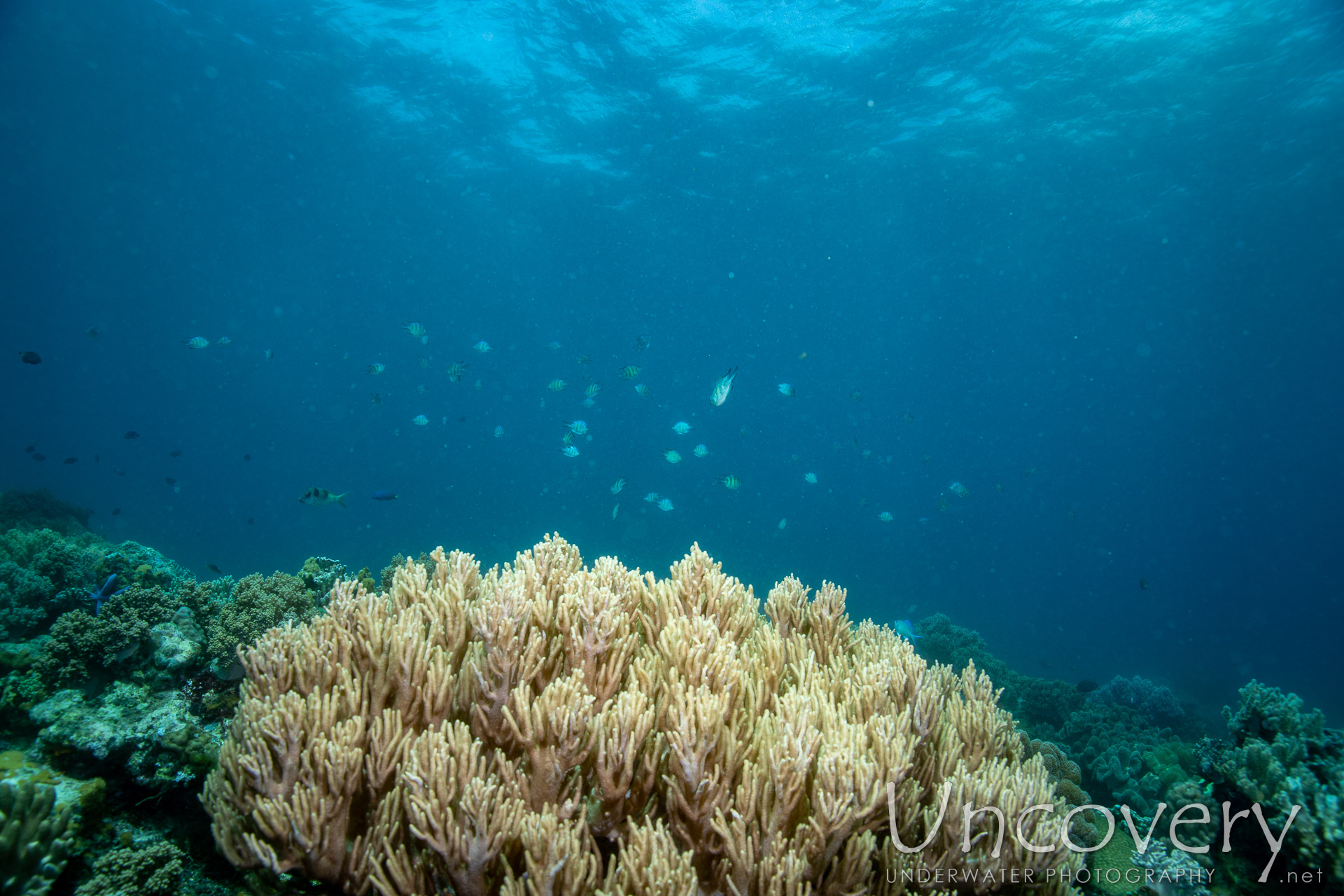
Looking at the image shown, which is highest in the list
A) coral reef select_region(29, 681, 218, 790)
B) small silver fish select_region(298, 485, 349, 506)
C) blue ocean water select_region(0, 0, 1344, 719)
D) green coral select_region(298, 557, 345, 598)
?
blue ocean water select_region(0, 0, 1344, 719)

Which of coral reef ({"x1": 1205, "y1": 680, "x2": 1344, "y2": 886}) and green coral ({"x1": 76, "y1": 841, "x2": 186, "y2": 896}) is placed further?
coral reef ({"x1": 1205, "y1": 680, "x2": 1344, "y2": 886})

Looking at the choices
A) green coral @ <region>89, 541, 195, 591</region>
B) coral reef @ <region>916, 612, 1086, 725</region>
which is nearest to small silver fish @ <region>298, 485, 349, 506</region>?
green coral @ <region>89, 541, 195, 591</region>

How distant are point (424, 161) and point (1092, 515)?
119848 millimetres

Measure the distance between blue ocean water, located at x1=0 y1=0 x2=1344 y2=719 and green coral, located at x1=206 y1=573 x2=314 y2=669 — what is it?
52.2 ft

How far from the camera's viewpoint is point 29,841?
7.14 feet

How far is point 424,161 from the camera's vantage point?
38281 millimetres

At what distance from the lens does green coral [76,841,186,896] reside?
2361 millimetres

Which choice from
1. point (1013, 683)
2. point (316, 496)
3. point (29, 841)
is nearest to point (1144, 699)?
point (1013, 683)

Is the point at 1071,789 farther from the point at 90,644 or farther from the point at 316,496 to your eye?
the point at 316,496

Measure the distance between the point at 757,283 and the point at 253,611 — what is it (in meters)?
62.8

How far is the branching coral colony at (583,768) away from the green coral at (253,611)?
2.27 m

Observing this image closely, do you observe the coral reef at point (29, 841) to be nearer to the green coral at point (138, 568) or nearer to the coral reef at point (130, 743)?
the coral reef at point (130, 743)

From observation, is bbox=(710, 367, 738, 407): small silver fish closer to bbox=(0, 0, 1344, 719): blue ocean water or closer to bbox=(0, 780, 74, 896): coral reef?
bbox=(0, 780, 74, 896): coral reef

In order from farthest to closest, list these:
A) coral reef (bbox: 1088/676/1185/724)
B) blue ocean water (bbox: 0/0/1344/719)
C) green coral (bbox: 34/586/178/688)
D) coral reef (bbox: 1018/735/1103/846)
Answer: blue ocean water (bbox: 0/0/1344/719) → coral reef (bbox: 1088/676/1185/724) → coral reef (bbox: 1018/735/1103/846) → green coral (bbox: 34/586/178/688)
